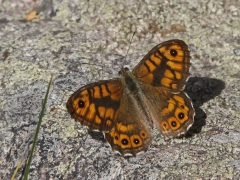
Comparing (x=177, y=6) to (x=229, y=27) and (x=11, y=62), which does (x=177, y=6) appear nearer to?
(x=229, y=27)

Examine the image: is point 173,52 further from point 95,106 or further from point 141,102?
point 95,106

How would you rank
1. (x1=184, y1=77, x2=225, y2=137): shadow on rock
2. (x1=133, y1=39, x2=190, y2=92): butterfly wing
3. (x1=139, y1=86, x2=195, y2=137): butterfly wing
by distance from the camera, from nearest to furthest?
(x1=139, y1=86, x2=195, y2=137): butterfly wing
(x1=133, y1=39, x2=190, y2=92): butterfly wing
(x1=184, y1=77, x2=225, y2=137): shadow on rock

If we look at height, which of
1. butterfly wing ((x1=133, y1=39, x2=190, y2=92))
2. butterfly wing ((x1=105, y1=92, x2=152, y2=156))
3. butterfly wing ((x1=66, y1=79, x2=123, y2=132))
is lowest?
butterfly wing ((x1=105, y1=92, x2=152, y2=156))

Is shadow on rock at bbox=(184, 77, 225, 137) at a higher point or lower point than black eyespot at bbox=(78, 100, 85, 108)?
lower

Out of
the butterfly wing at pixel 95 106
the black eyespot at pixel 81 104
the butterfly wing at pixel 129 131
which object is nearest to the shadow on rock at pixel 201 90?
the butterfly wing at pixel 129 131

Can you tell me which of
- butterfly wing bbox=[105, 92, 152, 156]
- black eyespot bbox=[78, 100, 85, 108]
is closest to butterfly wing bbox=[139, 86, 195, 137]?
butterfly wing bbox=[105, 92, 152, 156]

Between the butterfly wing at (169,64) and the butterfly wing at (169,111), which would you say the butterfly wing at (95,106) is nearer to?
the butterfly wing at (169,111)

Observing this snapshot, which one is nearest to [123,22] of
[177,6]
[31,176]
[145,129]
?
[177,6]

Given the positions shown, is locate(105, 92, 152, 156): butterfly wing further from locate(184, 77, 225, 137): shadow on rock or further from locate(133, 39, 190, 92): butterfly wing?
locate(184, 77, 225, 137): shadow on rock
